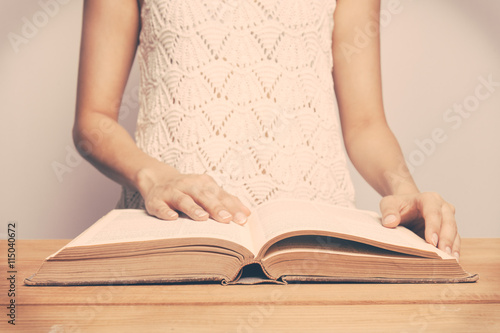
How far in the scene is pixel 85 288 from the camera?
1.40 feet

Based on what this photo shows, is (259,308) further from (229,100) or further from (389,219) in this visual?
(229,100)

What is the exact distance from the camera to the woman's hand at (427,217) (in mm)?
584

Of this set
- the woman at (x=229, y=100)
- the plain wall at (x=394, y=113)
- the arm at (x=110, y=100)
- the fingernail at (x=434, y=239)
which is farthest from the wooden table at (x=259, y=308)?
the plain wall at (x=394, y=113)

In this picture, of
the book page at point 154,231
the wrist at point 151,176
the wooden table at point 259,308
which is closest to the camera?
the wooden table at point 259,308

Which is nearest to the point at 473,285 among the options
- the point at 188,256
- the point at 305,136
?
the point at 188,256

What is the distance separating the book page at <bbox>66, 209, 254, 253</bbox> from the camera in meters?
0.50

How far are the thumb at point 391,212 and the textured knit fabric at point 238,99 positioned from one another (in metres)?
0.30

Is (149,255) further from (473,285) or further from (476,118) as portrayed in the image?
(476,118)

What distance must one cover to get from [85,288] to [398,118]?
1304 mm

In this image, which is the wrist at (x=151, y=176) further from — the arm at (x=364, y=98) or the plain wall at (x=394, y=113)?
the plain wall at (x=394, y=113)

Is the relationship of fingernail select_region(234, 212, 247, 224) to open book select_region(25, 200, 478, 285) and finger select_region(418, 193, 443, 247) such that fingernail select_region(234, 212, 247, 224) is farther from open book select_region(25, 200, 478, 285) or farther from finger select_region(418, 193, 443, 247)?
finger select_region(418, 193, 443, 247)

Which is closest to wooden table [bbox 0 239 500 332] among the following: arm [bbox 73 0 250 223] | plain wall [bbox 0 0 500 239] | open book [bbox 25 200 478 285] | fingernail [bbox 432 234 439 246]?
open book [bbox 25 200 478 285]

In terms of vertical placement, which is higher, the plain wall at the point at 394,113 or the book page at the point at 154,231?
the plain wall at the point at 394,113

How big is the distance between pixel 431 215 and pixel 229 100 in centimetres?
49
